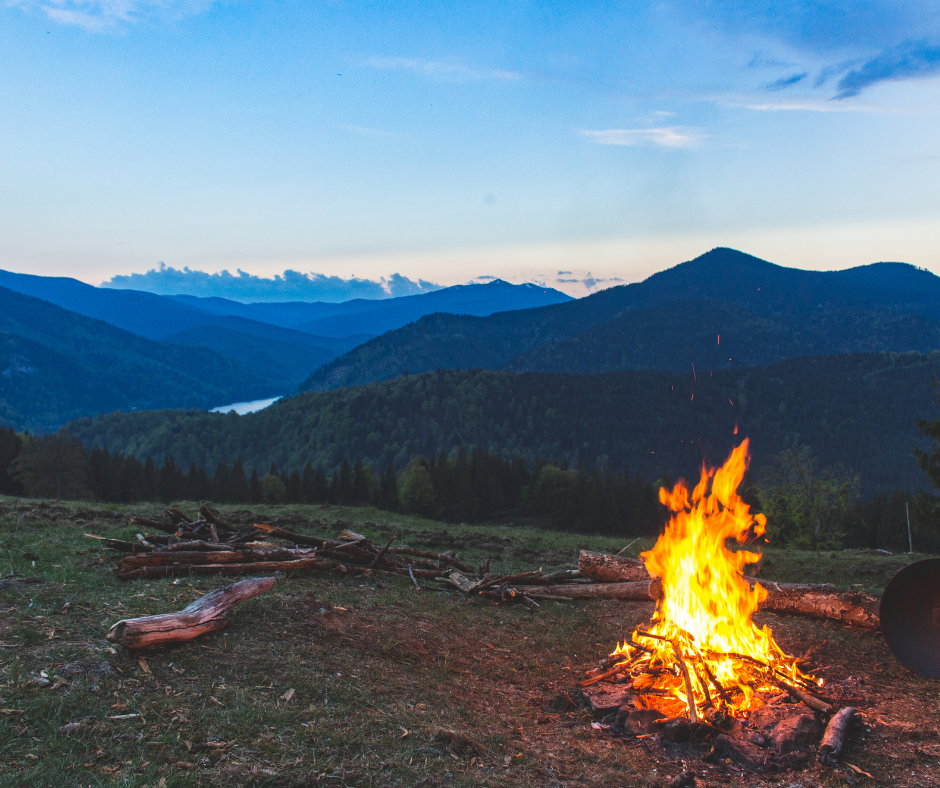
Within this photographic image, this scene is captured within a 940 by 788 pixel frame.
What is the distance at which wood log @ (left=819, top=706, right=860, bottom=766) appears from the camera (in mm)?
6437

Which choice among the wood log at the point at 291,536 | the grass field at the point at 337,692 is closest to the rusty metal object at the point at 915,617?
the grass field at the point at 337,692

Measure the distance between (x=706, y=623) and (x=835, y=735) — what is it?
9.06 feet

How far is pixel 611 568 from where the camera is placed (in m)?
12.9

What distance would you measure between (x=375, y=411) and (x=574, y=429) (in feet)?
183

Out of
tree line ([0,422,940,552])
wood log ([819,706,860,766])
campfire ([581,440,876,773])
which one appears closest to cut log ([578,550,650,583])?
campfire ([581,440,876,773])

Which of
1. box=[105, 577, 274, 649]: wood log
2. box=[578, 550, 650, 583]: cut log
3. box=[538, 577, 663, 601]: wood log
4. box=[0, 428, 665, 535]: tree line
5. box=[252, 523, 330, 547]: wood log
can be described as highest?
box=[105, 577, 274, 649]: wood log

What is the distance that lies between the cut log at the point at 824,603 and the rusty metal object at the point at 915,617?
3.79ft

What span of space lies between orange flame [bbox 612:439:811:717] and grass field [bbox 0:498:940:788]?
0.97 metres

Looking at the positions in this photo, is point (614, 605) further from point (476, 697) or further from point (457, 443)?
point (457, 443)

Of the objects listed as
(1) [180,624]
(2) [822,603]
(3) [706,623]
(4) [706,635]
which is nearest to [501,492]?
(2) [822,603]

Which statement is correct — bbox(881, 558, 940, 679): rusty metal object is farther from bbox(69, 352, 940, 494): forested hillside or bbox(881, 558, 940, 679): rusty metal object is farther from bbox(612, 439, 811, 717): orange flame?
bbox(69, 352, 940, 494): forested hillside

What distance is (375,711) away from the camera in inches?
260

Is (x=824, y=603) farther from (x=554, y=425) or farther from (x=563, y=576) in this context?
(x=554, y=425)

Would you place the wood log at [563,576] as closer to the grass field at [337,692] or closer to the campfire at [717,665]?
the grass field at [337,692]
